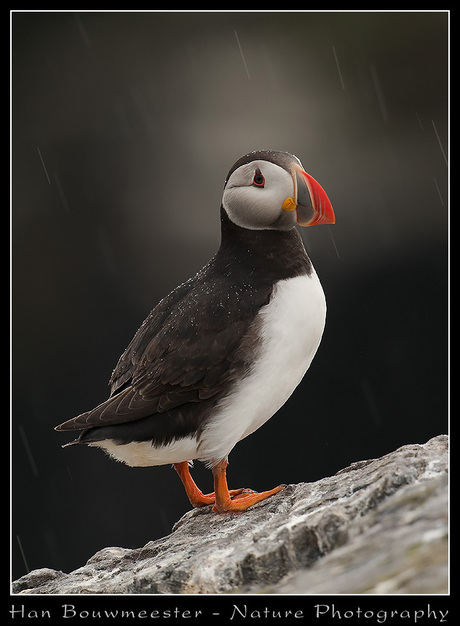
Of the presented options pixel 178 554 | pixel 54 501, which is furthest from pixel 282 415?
pixel 178 554

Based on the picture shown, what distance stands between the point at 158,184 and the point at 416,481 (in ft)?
22.3

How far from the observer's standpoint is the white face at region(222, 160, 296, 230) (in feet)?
14.7

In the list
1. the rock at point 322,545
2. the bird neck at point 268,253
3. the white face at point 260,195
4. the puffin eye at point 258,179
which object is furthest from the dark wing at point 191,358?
the rock at point 322,545

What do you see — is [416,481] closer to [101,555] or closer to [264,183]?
[264,183]

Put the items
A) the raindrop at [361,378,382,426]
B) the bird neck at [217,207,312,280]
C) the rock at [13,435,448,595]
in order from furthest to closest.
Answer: the raindrop at [361,378,382,426] < the bird neck at [217,207,312,280] < the rock at [13,435,448,595]

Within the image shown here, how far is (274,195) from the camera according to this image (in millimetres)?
4535

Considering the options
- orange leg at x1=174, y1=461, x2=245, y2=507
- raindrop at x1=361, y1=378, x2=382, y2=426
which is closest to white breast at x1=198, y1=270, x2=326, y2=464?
orange leg at x1=174, y1=461, x2=245, y2=507

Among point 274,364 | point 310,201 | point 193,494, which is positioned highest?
point 310,201

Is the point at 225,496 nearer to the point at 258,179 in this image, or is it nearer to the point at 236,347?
the point at 236,347

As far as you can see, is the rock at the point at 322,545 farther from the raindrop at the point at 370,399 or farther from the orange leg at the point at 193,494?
the raindrop at the point at 370,399

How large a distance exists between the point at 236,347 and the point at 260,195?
857mm

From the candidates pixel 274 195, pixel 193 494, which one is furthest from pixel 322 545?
pixel 274 195

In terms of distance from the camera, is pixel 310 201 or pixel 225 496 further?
pixel 225 496

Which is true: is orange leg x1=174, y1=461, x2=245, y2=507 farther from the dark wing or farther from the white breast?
the dark wing
